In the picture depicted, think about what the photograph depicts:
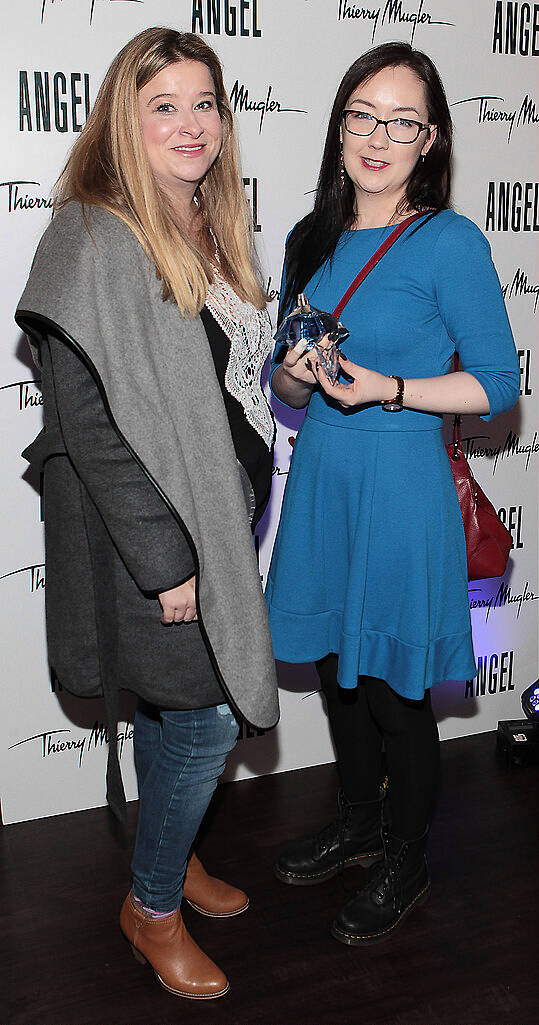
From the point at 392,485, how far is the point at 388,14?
1439 millimetres

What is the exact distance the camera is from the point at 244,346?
1.82 meters

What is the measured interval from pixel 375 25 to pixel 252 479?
1.47 meters

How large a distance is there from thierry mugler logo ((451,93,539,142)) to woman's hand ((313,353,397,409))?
1.26 m

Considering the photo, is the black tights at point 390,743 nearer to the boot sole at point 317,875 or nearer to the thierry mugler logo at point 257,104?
the boot sole at point 317,875

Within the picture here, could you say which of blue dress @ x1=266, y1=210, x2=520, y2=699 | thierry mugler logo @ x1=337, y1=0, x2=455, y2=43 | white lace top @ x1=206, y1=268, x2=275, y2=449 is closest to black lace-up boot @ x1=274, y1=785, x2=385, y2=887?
blue dress @ x1=266, y1=210, x2=520, y2=699

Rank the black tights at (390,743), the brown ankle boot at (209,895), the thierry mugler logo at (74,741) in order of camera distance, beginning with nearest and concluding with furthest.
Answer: the black tights at (390,743)
the brown ankle boot at (209,895)
the thierry mugler logo at (74,741)

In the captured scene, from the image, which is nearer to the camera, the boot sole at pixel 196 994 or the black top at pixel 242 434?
the black top at pixel 242 434

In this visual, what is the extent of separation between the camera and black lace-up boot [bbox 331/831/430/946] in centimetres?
220

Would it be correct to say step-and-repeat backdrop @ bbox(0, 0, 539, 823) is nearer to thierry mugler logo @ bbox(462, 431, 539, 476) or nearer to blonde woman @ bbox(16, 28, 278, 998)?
thierry mugler logo @ bbox(462, 431, 539, 476)

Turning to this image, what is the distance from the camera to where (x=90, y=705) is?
2711mm

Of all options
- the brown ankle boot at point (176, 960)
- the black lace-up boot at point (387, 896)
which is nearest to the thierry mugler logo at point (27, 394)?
the brown ankle boot at point (176, 960)

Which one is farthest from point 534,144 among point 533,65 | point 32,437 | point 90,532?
→ point 90,532

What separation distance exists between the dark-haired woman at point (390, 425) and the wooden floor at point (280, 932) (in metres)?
0.13

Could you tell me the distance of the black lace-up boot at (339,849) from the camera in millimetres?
2418
